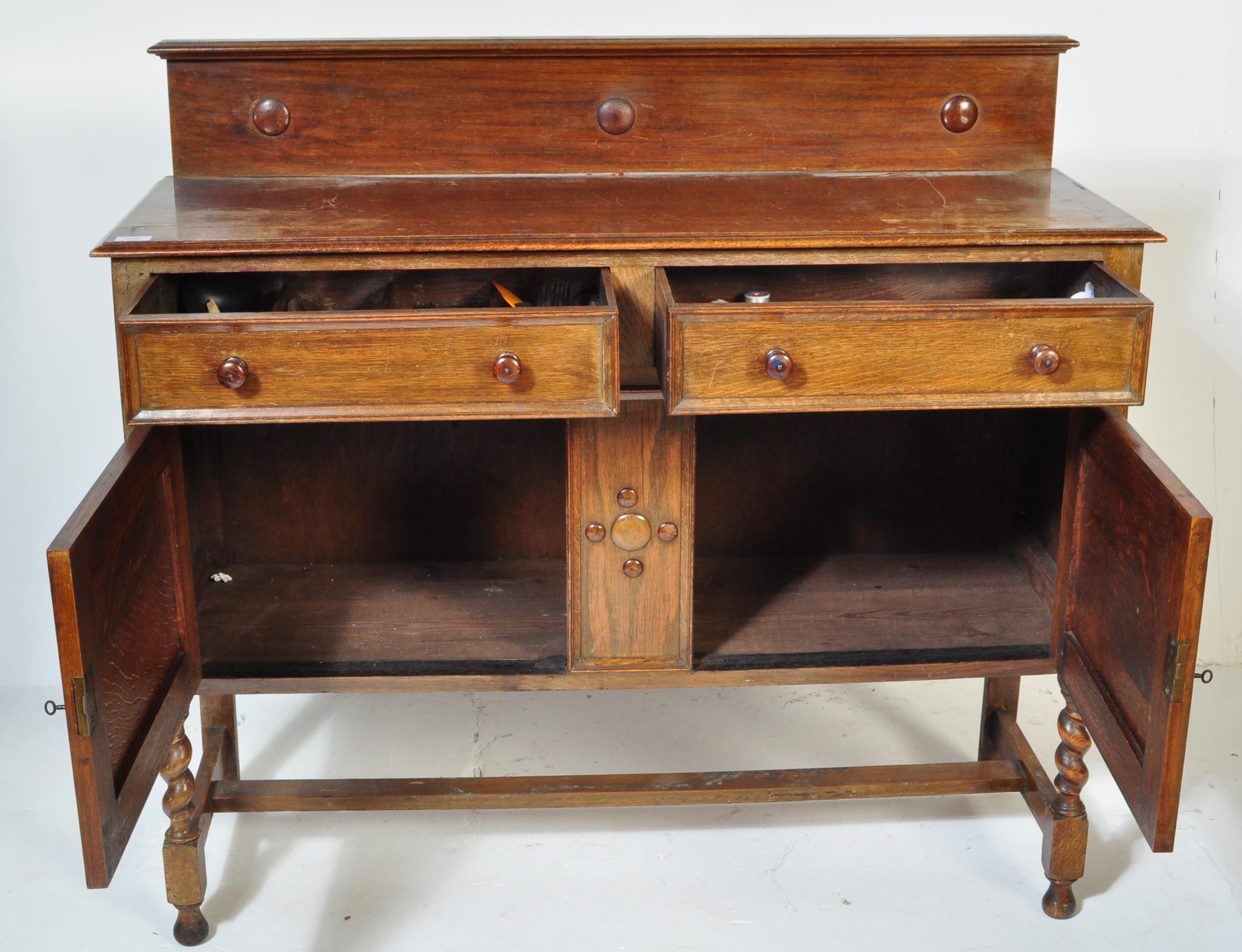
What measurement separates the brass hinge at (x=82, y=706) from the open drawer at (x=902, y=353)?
0.90 meters

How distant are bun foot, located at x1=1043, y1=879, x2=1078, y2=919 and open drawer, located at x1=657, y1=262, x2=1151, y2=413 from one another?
1.02 m

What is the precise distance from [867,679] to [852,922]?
0.47 meters

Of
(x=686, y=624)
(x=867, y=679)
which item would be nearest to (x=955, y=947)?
(x=867, y=679)

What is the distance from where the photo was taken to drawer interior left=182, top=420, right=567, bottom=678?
109 inches

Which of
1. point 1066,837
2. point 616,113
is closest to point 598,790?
point 1066,837

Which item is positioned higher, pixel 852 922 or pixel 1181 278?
pixel 1181 278

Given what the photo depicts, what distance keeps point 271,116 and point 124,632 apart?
1.05m

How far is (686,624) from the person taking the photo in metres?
2.51

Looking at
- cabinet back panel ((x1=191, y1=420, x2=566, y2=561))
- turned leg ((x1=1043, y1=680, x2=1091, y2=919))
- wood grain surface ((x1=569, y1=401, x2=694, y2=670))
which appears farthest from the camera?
cabinet back panel ((x1=191, y1=420, x2=566, y2=561))

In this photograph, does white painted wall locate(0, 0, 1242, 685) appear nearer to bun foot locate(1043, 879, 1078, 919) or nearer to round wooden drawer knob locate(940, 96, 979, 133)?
round wooden drawer knob locate(940, 96, 979, 133)

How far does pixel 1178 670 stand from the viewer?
2.08m

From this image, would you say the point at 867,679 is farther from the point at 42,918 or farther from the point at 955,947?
the point at 42,918

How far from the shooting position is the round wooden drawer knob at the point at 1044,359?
2.17 meters

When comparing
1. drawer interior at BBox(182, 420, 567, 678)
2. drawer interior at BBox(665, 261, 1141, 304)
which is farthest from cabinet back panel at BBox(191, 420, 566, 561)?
drawer interior at BBox(665, 261, 1141, 304)
